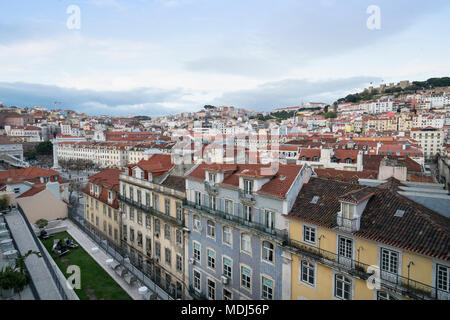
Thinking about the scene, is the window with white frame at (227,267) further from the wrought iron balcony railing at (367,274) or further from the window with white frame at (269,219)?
the wrought iron balcony railing at (367,274)

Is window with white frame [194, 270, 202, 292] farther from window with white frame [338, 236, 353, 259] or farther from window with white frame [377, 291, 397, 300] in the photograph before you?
window with white frame [377, 291, 397, 300]

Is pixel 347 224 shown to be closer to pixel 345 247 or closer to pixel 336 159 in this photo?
pixel 345 247

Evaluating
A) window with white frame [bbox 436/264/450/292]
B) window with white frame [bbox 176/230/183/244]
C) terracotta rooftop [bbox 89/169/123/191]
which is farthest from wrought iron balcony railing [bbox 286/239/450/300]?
terracotta rooftop [bbox 89/169/123/191]

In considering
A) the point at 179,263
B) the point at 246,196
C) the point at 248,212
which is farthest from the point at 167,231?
the point at 246,196

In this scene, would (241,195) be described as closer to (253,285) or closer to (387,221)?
(253,285)

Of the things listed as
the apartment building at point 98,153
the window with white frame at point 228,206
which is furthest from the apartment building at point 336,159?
the apartment building at point 98,153

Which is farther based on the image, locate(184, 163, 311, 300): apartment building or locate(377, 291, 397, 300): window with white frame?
locate(184, 163, 311, 300): apartment building

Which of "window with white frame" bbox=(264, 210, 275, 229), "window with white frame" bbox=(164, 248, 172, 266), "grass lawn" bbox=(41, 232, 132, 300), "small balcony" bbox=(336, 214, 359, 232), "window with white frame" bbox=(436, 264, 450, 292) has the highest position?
"small balcony" bbox=(336, 214, 359, 232)
